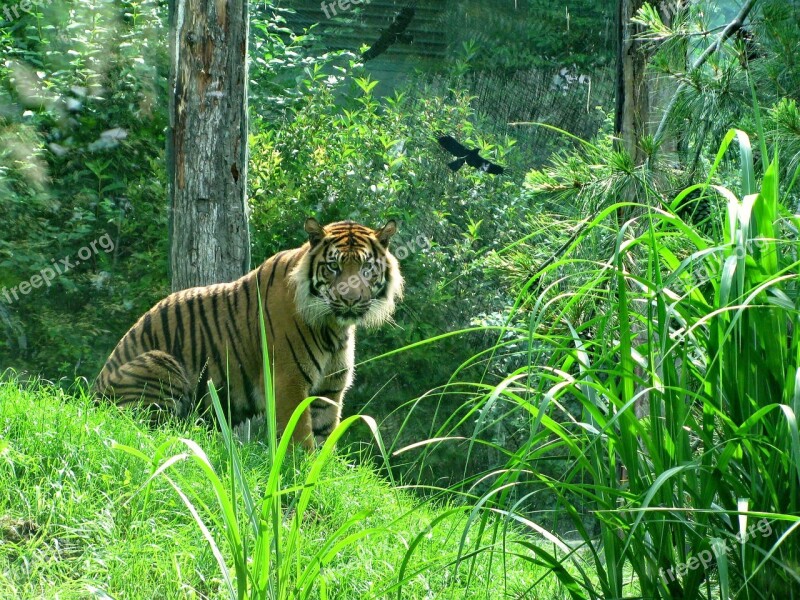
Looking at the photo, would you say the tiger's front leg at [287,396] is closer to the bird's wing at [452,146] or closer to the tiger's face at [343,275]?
the tiger's face at [343,275]

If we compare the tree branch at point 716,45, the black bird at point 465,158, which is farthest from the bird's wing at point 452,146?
the tree branch at point 716,45

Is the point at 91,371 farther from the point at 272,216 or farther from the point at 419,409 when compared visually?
the point at 419,409

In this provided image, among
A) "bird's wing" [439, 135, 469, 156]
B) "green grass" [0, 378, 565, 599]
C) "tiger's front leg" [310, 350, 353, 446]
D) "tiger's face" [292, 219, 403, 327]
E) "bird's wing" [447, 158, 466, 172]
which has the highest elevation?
"bird's wing" [439, 135, 469, 156]

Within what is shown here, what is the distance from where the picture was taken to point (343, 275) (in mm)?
5941

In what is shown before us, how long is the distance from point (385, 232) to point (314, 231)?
1.47 ft

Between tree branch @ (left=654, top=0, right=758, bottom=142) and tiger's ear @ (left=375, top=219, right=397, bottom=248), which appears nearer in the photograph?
tree branch @ (left=654, top=0, right=758, bottom=142)

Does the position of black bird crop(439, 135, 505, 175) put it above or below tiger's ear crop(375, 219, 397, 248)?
above

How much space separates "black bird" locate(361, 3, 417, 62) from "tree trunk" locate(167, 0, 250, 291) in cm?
651

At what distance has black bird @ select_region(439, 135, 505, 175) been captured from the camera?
10.1m

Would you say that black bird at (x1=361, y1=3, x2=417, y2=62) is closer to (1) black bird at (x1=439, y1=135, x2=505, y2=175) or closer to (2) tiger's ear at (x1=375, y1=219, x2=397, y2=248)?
(1) black bird at (x1=439, y1=135, x2=505, y2=175)

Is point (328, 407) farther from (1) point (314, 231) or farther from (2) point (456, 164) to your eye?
(2) point (456, 164)

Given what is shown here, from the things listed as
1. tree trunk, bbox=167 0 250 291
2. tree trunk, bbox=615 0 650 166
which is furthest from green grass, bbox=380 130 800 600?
tree trunk, bbox=167 0 250 291

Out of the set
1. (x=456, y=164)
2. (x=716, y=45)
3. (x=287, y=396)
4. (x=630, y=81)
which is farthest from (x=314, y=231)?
(x=456, y=164)

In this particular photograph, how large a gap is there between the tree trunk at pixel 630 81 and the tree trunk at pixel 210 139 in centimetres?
252
